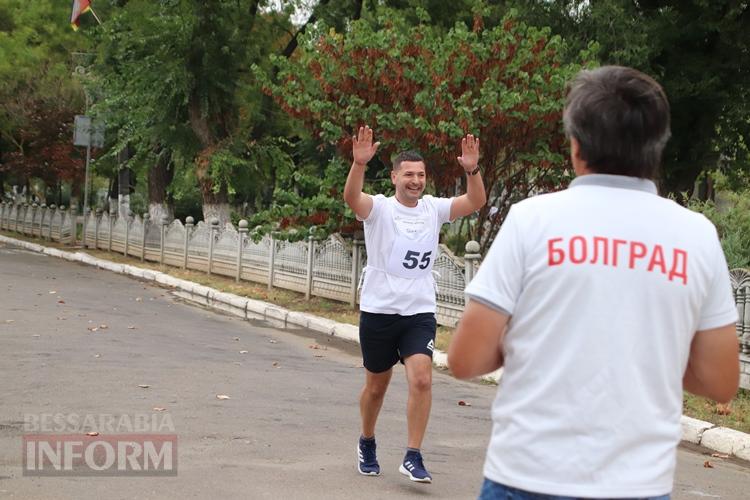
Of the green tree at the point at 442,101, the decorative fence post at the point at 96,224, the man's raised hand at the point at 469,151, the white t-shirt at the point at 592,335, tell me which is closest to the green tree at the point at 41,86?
the decorative fence post at the point at 96,224

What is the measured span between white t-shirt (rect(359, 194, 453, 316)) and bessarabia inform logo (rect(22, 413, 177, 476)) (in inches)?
63.9

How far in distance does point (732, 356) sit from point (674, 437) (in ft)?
0.89

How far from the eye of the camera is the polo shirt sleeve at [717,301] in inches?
109

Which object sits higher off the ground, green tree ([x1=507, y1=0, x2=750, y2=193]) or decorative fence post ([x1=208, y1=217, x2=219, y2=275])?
green tree ([x1=507, y1=0, x2=750, y2=193])

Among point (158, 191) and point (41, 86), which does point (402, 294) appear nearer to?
point (158, 191)

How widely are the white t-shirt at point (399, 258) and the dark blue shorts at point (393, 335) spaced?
47 millimetres

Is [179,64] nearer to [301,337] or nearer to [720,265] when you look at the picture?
[301,337]

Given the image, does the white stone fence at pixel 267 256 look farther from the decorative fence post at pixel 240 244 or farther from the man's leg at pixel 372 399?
the man's leg at pixel 372 399

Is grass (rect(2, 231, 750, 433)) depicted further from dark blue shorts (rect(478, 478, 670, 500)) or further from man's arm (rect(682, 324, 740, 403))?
dark blue shorts (rect(478, 478, 670, 500))

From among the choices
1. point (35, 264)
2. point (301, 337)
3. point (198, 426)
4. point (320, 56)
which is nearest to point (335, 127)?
point (320, 56)

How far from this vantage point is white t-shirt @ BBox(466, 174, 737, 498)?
261cm

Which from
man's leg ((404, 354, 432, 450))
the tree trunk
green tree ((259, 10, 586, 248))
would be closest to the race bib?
man's leg ((404, 354, 432, 450))

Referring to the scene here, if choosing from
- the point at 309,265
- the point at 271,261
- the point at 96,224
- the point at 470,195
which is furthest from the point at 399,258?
the point at 96,224

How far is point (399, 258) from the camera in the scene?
254 inches
